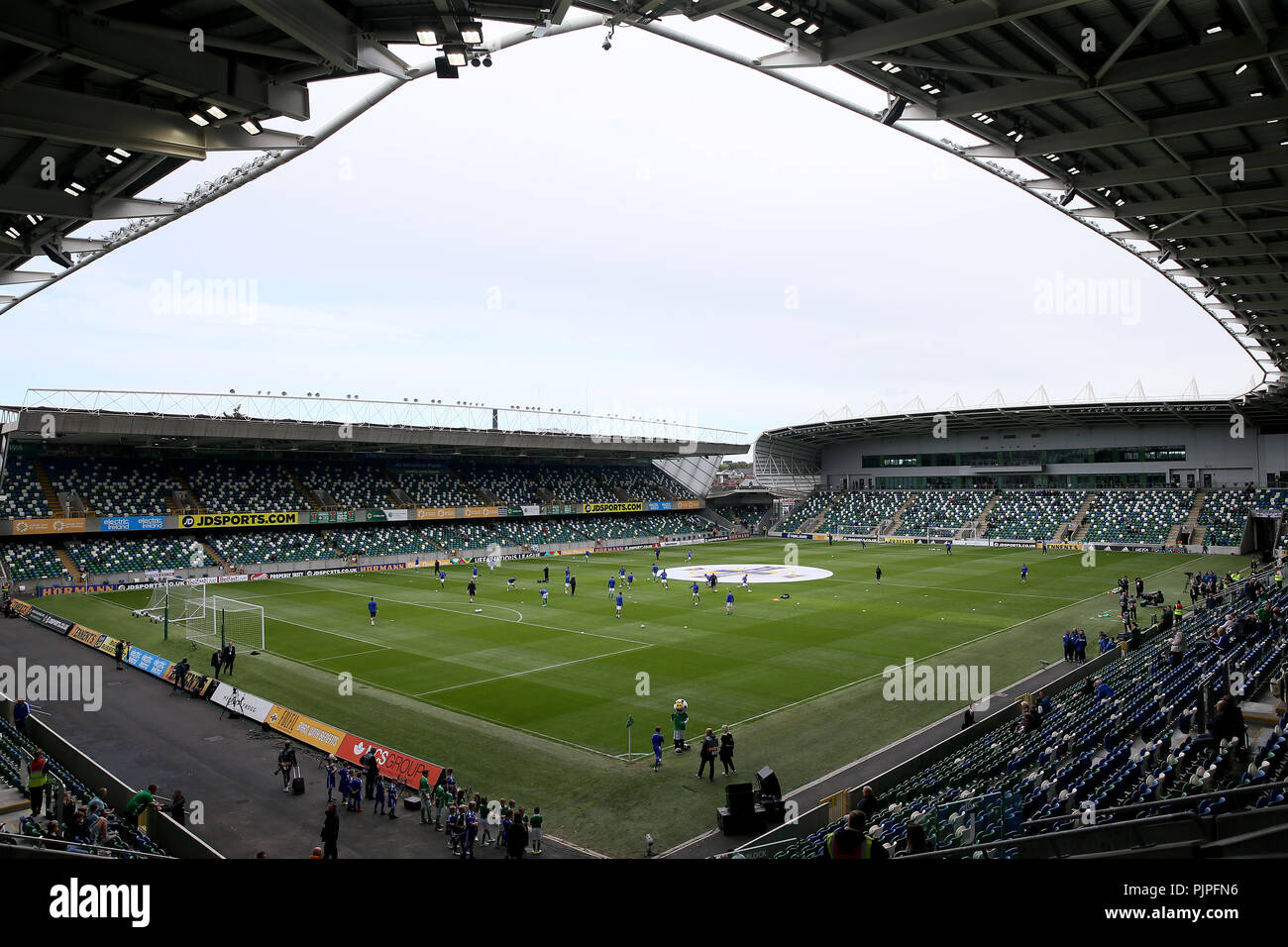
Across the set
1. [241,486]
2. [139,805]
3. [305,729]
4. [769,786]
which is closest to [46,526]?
[241,486]

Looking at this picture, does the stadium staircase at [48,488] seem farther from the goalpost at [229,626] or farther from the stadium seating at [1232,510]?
the stadium seating at [1232,510]

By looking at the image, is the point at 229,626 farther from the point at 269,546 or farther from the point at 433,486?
the point at 433,486

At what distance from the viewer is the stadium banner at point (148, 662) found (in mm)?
27812

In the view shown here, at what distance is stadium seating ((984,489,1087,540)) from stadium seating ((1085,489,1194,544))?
6.91ft

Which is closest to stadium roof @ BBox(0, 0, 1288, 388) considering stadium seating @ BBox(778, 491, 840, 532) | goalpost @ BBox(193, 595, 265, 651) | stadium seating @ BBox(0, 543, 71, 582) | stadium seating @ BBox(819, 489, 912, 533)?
goalpost @ BBox(193, 595, 265, 651)

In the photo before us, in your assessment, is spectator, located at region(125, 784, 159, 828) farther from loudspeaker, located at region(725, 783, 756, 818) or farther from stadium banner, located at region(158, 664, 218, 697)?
stadium banner, located at region(158, 664, 218, 697)

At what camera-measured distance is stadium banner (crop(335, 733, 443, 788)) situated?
58.0 feet

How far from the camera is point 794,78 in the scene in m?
13.0

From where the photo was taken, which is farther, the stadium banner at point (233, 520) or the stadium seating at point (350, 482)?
the stadium seating at point (350, 482)

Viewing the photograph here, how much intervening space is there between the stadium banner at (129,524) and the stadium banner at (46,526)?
1306 mm

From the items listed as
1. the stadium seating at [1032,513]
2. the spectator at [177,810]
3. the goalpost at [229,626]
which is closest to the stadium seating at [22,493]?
the goalpost at [229,626]

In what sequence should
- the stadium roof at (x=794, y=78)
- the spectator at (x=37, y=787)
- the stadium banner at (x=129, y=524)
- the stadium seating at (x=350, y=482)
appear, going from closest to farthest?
1. the stadium roof at (x=794, y=78)
2. the spectator at (x=37, y=787)
3. the stadium banner at (x=129, y=524)
4. the stadium seating at (x=350, y=482)
